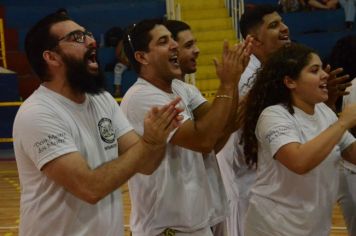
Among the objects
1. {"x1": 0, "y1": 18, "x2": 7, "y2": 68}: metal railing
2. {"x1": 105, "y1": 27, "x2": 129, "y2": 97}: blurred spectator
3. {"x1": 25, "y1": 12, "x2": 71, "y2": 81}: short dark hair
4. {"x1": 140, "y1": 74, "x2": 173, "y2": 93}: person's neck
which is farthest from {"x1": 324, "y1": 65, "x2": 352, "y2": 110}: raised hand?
{"x1": 0, "y1": 18, "x2": 7, "y2": 68}: metal railing

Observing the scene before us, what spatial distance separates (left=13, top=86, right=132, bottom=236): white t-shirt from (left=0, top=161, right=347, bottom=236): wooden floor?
3.04 metres

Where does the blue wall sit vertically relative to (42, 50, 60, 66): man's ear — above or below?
below

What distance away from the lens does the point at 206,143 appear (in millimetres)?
2811

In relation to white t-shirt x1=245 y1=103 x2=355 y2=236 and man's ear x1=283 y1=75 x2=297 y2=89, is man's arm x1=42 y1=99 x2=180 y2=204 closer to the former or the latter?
white t-shirt x1=245 y1=103 x2=355 y2=236

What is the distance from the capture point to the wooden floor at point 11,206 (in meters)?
5.47

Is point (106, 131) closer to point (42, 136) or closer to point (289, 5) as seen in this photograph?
point (42, 136)

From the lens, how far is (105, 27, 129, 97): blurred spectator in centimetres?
1083

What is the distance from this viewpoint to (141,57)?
313 cm

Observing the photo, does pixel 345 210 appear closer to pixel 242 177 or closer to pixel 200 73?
pixel 242 177

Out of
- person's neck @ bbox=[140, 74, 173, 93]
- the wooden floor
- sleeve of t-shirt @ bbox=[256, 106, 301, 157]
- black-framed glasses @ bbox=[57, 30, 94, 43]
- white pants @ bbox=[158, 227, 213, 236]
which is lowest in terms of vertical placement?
the wooden floor

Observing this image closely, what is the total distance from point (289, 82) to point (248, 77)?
2.98 ft

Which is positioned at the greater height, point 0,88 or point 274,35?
point 274,35

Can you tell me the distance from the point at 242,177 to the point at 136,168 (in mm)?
1739

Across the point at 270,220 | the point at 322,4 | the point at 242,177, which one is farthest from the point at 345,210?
the point at 322,4
